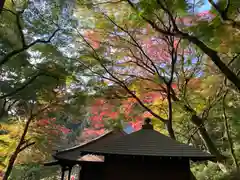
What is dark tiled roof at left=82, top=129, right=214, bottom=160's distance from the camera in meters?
4.29

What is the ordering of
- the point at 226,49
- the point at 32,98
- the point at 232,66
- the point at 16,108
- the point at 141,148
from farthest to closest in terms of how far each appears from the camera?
the point at 16,108
the point at 232,66
the point at 32,98
the point at 226,49
the point at 141,148

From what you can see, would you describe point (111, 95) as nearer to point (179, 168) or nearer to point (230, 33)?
point (179, 168)

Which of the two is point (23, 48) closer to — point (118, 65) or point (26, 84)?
point (26, 84)

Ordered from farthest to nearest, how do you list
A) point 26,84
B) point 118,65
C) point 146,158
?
point 118,65 → point 26,84 → point 146,158

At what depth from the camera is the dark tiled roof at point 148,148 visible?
4.29 meters

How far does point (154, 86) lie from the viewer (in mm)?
6941

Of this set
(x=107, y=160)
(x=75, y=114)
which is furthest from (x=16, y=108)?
(x=107, y=160)

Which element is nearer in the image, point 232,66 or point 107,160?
point 107,160

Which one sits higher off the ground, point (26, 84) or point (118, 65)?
point (118, 65)

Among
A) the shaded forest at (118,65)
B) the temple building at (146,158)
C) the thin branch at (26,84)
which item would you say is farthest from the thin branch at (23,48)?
the temple building at (146,158)

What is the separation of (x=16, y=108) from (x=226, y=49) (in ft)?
19.9

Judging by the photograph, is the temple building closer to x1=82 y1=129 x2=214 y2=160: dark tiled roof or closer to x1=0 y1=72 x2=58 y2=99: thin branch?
x1=82 y1=129 x2=214 y2=160: dark tiled roof

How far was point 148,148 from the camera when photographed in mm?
4461

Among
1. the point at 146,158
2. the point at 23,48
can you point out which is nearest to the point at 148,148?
the point at 146,158
